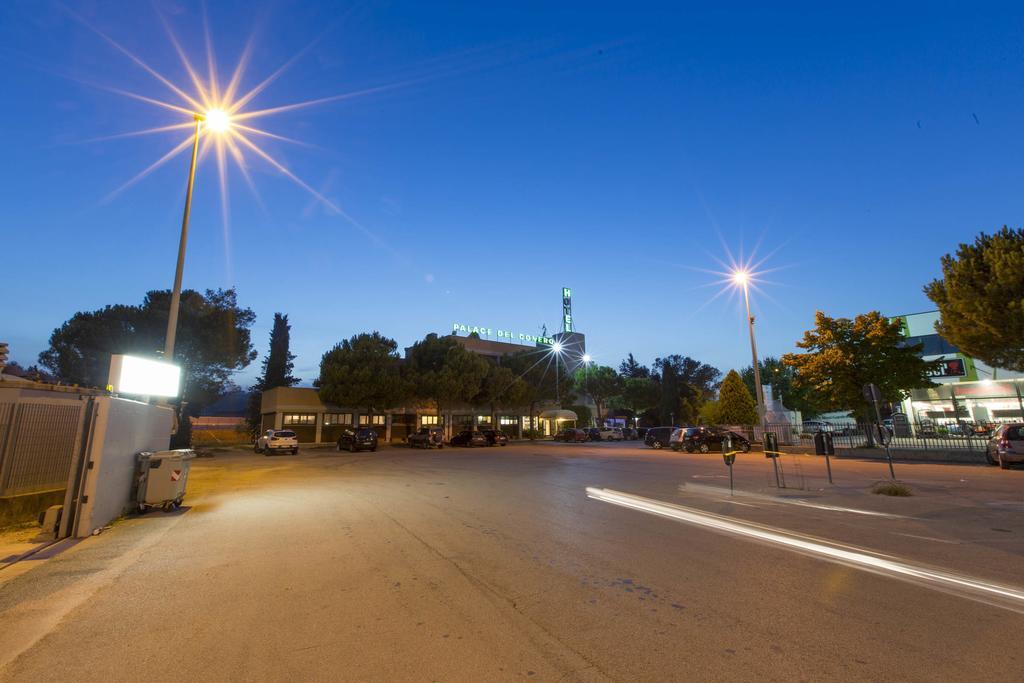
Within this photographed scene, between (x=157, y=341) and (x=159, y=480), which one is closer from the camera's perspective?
(x=159, y=480)

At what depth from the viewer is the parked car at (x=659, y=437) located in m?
38.2

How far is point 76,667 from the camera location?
362 centimetres

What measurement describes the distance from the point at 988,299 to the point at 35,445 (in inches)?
1312

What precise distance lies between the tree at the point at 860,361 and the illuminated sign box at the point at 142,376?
2932 centimetres

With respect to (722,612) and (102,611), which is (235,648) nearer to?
(102,611)

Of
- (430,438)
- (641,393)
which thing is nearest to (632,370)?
(641,393)

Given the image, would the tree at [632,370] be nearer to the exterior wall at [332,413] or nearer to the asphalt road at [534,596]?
the exterior wall at [332,413]

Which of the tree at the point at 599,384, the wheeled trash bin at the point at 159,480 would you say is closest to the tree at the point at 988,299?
the wheeled trash bin at the point at 159,480

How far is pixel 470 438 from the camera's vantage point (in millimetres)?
42844

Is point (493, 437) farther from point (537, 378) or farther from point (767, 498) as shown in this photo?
point (767, 498)

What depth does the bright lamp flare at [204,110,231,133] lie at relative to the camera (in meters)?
14.0

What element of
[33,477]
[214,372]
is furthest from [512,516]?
[214,372]

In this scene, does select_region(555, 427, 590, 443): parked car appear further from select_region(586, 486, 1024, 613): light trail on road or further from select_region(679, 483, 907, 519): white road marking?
select_region(586, 486, 1024, 613): light trail on road

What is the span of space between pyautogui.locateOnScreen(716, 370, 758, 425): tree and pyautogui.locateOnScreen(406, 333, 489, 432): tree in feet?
75.3
